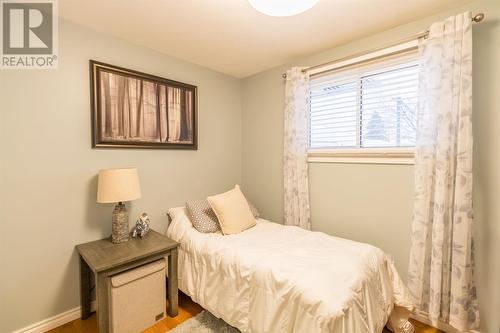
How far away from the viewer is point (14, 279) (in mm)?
1686

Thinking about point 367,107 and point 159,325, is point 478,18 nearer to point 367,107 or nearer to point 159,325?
point 367,107

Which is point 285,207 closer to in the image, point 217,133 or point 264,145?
point 264,145

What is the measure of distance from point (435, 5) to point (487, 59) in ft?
1.74

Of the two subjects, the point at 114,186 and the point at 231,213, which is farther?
the point at 231,213

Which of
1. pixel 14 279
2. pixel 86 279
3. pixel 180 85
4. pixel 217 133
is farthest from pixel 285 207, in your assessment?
pixel 14 279

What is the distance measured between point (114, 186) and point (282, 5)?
1720 millimetres

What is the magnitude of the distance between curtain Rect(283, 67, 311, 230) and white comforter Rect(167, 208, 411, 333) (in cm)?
43

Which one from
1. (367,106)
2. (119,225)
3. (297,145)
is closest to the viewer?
(119,225)

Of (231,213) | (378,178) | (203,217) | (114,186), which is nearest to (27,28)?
(114,186)

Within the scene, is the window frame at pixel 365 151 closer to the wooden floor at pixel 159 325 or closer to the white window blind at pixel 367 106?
the white window blind at pixel 367 106

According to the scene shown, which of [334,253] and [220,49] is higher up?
[220,49]

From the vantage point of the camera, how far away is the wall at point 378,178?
1.62 meters

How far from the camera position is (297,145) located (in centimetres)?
258

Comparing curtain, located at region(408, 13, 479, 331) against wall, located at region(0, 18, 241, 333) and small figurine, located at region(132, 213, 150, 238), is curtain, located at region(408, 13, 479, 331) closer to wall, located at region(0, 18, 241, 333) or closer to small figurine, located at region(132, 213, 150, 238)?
small figurine, located at region(132, 213, 150, 238)
